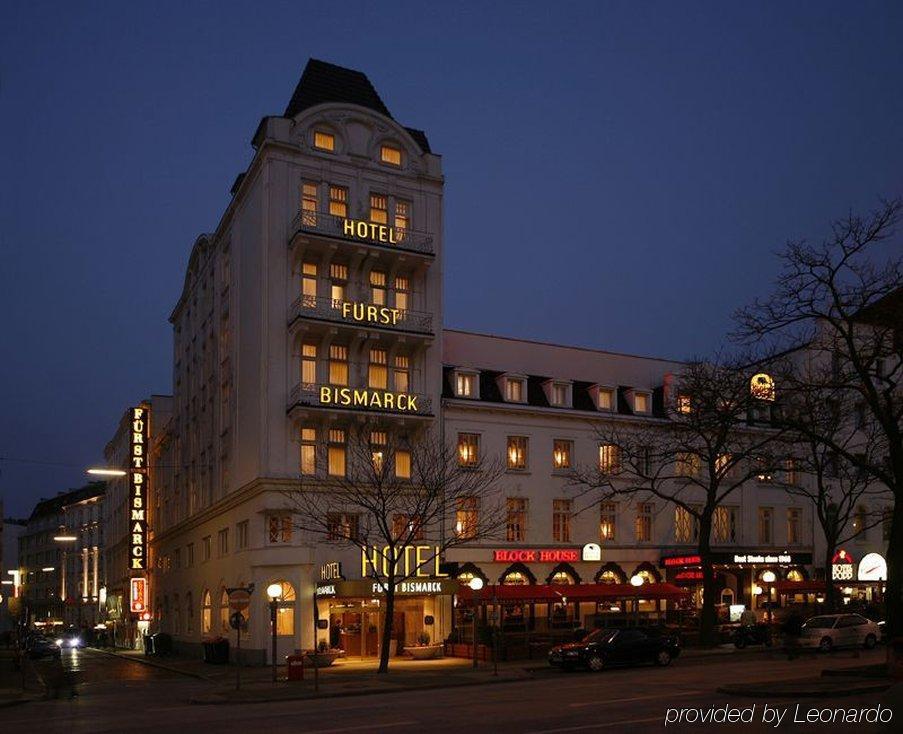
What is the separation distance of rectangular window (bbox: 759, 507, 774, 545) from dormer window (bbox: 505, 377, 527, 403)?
1610cm

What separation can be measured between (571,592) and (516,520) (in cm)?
499

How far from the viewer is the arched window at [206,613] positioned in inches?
2163

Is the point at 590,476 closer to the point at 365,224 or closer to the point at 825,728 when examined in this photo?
the point at 365,224

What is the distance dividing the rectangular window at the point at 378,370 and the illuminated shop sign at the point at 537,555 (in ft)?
31.3

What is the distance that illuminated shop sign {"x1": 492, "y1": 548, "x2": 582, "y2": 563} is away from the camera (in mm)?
50388

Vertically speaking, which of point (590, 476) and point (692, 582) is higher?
point (590, 476)

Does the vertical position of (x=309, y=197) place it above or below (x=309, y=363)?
above

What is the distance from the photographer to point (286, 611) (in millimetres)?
45906

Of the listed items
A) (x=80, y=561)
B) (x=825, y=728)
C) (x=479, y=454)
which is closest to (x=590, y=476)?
(x=479, y=454)

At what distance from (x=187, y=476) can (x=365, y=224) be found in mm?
23906

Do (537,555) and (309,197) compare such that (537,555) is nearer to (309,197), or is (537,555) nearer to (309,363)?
(309,363)

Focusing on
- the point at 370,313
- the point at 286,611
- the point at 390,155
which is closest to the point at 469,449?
the point at 370,313

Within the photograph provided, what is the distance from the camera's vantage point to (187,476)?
64.3m

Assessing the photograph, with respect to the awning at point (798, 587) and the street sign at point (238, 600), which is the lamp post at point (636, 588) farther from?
the street sign at point (238, 600)
